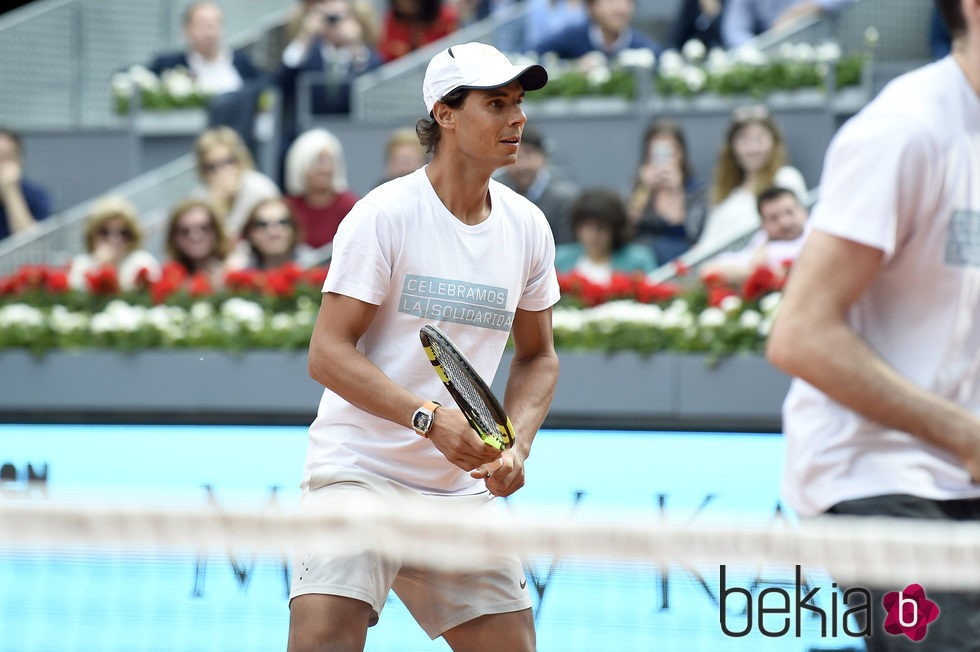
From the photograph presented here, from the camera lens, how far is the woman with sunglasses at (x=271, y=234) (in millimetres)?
9234

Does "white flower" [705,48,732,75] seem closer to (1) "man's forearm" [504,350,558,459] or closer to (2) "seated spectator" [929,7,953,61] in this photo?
(2) "seated spectator" [929,7,953,61]

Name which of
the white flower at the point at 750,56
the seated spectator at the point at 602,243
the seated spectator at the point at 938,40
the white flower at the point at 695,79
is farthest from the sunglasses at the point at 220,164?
the seated spectator at the point at 938,40

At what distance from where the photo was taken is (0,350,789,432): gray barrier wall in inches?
289

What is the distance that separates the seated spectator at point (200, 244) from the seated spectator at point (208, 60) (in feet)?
11.1

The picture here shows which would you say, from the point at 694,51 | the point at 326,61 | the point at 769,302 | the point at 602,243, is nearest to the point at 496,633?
the point at 769,302

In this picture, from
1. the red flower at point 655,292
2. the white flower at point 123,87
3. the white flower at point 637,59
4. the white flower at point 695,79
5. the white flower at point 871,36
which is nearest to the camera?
the red flower at point 655,292

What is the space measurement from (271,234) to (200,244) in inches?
17.6

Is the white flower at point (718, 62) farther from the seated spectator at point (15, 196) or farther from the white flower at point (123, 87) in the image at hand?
the seated spectator at point (15, 196)

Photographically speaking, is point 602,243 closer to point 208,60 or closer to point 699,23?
point 699,23

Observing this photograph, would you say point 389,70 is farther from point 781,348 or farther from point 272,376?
point 781,348

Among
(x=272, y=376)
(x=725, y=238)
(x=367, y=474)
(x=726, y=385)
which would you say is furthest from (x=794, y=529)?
(x=725, y=238)

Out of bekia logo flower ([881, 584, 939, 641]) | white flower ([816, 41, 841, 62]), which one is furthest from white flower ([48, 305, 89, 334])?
bekia logo flower ([881, 584, 939, 641])

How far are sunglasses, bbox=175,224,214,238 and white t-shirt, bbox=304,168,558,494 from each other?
20.2 feet

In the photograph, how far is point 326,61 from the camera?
12094mm
